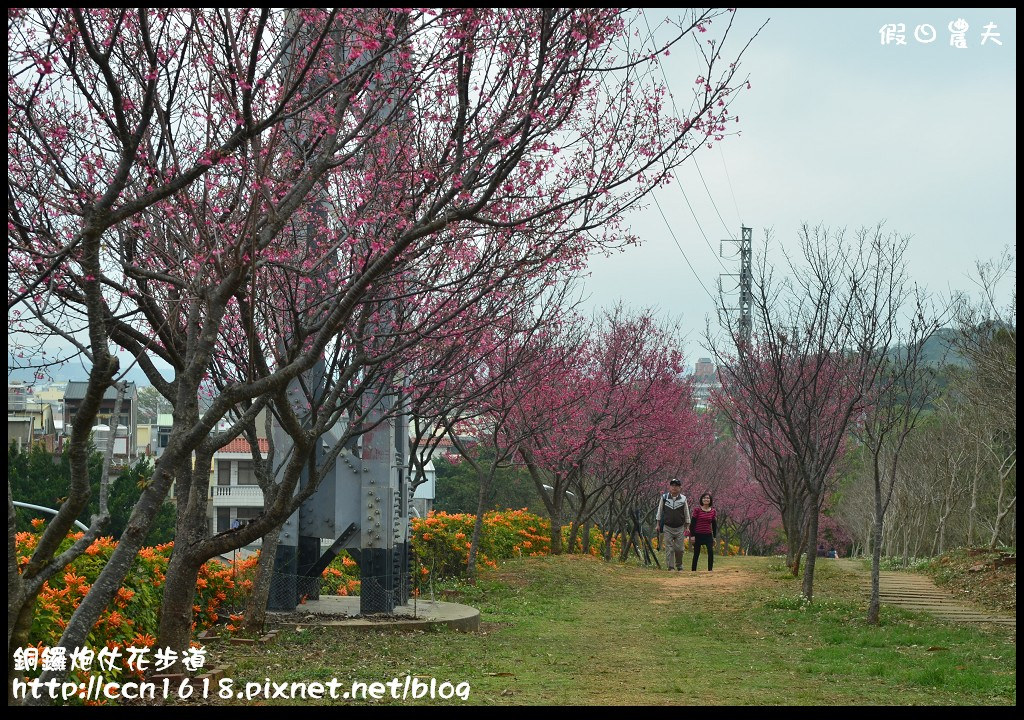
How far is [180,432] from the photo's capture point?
18.5 ft

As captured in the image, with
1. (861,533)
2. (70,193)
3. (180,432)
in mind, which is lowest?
(861,533)

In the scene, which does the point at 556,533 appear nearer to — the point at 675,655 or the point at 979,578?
the point at 979,578

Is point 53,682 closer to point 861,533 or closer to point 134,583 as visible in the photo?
point 134,583

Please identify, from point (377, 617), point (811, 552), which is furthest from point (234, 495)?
point (377, 617)

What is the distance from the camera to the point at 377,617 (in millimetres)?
11375

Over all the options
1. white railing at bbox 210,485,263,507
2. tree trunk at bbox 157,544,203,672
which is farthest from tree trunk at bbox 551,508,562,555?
white railing at bbox 210,485,263,507

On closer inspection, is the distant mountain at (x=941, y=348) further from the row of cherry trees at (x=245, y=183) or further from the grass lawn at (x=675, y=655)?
the row of cherry trees at (x=245, y=183)

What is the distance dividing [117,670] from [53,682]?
6.16 ft

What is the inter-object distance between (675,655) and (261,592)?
4045mm

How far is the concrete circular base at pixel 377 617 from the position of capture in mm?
10828

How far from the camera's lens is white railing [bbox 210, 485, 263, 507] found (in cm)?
4884
